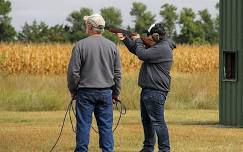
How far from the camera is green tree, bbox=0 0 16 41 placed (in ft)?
261

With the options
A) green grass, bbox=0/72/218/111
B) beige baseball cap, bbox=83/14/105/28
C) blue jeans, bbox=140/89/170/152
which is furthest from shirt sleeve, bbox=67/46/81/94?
green grass, bbox=0/72/218/111

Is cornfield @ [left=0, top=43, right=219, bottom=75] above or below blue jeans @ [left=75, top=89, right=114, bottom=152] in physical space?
below

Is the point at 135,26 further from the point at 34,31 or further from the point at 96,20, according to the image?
the point at 96,20

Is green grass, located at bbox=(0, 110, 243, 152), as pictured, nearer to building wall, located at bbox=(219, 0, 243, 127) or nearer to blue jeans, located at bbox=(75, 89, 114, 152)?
building wall, located at bbox=(219, 0, 243, 127)

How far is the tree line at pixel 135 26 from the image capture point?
78.6 metres

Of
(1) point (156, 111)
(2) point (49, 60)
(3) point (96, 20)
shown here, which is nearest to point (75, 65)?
Result: (3) point (96, 20)

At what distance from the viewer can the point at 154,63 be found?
35.7 ft

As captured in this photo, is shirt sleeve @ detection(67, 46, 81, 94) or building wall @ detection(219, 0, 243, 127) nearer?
shirt sleeve @ detection(67, 46, 81, 94)

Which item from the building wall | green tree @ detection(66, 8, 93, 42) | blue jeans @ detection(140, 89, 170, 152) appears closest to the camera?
blue jeans @ detection(140, 89, 170, 152)

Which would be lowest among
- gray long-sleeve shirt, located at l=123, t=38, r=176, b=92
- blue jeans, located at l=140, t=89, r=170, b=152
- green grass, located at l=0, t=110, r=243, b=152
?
green grass, located at l=0, t=110, r=243, b=152

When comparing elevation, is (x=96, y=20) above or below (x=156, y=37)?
above

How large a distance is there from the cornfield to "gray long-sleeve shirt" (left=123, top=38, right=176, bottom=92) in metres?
23.4

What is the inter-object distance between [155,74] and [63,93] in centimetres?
1433

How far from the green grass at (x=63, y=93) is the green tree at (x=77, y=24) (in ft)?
150
